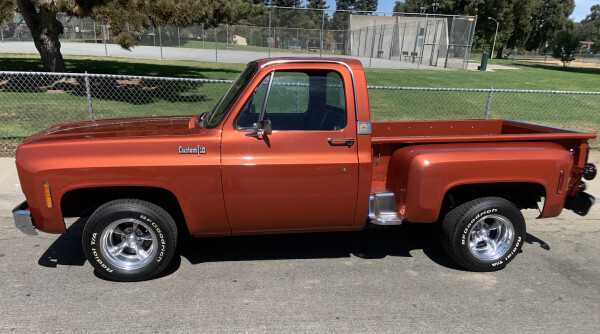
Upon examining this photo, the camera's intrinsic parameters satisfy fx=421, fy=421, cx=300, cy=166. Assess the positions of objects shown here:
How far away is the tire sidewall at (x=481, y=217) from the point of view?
3.78 metres

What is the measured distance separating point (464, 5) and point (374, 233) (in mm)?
69015

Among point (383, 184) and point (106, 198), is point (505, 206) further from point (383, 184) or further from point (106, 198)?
point (106, 198)

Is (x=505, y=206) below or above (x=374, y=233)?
above

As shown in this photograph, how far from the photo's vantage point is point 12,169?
6332mm

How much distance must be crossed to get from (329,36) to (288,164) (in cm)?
2759

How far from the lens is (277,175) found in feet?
11.3

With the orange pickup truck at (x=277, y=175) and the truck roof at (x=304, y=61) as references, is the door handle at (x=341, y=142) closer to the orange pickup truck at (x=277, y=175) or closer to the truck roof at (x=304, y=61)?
the orange pickup truck at (x=277, y=175)

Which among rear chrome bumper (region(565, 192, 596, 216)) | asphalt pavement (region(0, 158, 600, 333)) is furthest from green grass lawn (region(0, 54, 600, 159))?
rear chrome bumper (region(565, 192, 596, 216))

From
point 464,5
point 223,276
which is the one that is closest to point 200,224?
point 223,276

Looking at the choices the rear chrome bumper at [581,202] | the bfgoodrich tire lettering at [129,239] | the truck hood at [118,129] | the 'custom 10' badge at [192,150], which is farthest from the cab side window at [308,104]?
the rear chrome bumper at [581,202]

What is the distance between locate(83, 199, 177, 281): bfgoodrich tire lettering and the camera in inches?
135

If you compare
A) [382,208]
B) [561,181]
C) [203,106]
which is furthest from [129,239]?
[203,106]

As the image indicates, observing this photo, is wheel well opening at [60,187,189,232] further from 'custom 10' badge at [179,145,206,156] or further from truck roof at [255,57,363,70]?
truck roof at [255,57,363,70]

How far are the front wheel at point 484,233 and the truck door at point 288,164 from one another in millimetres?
978
